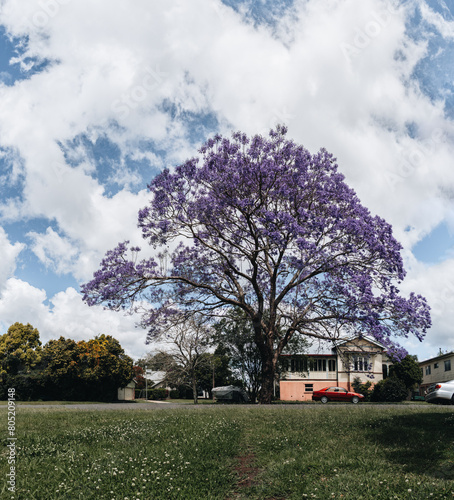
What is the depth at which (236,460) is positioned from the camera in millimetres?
8984

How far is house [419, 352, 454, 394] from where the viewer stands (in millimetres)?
51438

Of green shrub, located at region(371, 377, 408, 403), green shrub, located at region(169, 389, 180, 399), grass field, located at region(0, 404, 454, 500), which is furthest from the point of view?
green shrub, located at region(169, 389, 180, 399)

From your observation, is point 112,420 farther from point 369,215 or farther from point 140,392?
point 140,392

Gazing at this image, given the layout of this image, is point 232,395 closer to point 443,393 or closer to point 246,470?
point 443,393

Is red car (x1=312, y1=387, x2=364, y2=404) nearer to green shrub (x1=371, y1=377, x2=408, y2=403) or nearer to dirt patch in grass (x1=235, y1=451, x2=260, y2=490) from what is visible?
green shrub (x1=371, y1=377, x2=408, y2=403)

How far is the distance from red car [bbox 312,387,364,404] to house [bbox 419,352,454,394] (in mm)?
16257

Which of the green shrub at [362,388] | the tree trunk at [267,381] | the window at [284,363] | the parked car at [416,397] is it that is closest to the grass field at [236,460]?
the tree trunk at [267,381]

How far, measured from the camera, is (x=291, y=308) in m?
25.4

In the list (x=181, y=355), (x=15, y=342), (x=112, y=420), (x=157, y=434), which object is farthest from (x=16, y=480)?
(x=15, y=342)

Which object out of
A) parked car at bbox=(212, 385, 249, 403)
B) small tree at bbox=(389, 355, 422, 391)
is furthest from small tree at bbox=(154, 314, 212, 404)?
small tree at bbox=(389, 355, 422, 391)

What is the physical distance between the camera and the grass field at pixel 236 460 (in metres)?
7.12

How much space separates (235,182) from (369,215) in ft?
22.7

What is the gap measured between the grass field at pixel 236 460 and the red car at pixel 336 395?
98.1ft

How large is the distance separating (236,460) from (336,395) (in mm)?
34974
